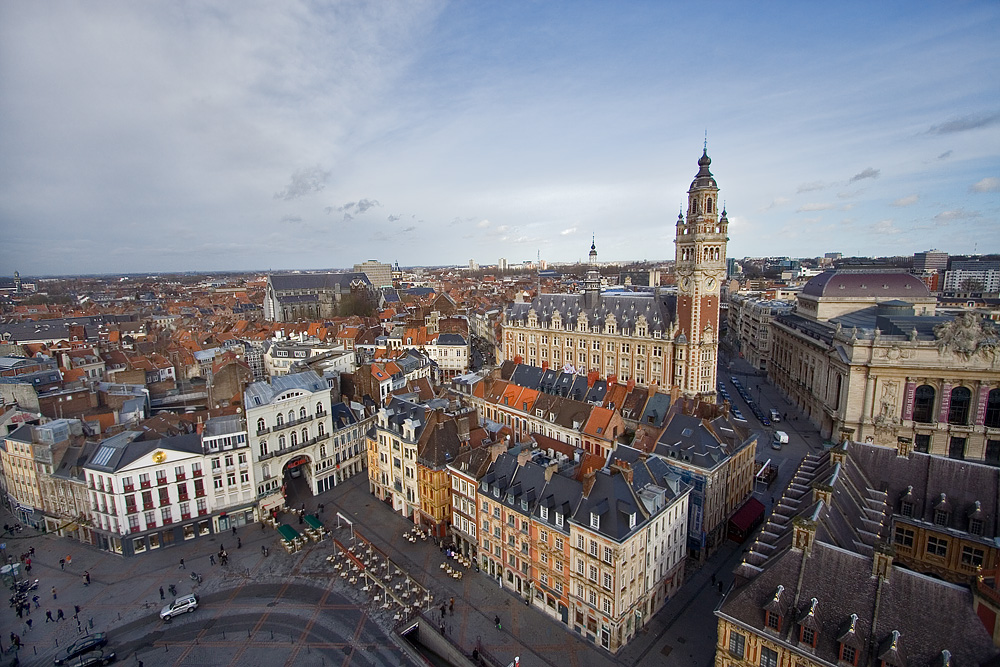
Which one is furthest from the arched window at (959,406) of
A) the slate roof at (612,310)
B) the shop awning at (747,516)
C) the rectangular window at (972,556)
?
the rectangular window at (972,556)

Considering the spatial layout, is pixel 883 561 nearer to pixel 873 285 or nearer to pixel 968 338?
pixel 968 338

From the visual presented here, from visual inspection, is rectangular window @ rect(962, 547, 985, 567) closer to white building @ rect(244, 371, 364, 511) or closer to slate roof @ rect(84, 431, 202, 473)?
white building @ rect(244, 371, 364, 511)

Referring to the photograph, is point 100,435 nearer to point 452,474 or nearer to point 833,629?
point 452,474

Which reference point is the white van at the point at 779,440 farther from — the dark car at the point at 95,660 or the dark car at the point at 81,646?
the dark car at the point at 81,646

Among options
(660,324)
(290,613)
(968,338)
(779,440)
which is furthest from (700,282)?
(290,613)

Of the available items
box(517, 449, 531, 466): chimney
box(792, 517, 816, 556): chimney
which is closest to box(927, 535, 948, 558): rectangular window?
box(792, 517, 816, 556): chimney

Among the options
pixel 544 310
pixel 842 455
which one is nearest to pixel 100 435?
pixel 544 310

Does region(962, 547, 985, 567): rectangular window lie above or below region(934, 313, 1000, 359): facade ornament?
below
